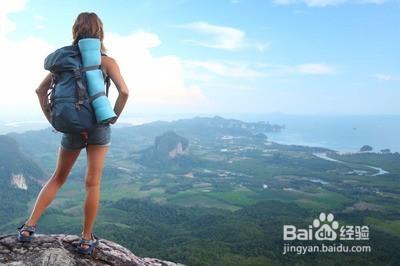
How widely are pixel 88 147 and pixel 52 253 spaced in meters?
1.23

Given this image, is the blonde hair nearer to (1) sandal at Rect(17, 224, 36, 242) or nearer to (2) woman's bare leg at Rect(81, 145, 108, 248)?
(2) woman's bare leg at Rect(81, 145, 108, 248)

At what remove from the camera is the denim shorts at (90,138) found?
166 inches

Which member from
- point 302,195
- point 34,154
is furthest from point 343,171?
point 34,154

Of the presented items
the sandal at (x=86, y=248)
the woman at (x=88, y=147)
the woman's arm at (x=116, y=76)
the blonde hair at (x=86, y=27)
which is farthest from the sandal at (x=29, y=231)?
the blonde hair at (x=86, y=27)

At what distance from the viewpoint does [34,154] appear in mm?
160250

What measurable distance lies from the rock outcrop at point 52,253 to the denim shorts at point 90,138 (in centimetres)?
115

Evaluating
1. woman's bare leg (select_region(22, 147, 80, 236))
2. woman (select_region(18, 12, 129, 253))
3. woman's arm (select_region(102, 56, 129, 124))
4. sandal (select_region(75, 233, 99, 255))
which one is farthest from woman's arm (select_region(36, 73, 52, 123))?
sandal (select_region(75, 233, 99, 255))

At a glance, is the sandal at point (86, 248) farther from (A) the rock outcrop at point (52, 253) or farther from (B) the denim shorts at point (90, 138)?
(B) the denim shorts at point (90, 138)

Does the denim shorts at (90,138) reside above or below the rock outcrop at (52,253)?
above

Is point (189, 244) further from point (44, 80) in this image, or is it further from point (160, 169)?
point (160, 169)

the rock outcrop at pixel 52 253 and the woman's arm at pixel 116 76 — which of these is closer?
the woman's arm at pixel 116 76

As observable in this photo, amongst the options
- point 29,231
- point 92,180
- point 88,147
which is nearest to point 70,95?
point 88,147

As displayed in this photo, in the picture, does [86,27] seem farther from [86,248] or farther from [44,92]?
[86,248]

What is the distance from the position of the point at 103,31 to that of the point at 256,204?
79.2 m
